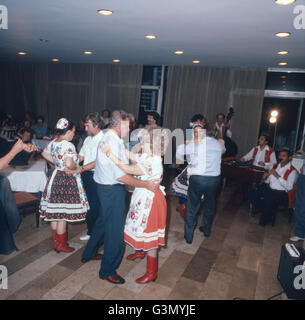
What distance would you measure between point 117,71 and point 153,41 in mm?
3816

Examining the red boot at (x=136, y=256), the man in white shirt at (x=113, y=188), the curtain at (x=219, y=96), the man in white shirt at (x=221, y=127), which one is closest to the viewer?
the man in white shirt at (x=113, y=188)

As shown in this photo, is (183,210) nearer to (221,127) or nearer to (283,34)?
(283,34)

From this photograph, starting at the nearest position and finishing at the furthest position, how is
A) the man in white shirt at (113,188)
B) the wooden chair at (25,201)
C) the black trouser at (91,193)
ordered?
the man in white shirt at (113,188), the black trouser at (91,193), the wooden chair at (25,201)

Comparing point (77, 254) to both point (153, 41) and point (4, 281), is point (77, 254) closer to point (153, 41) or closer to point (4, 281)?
point (4, 281)

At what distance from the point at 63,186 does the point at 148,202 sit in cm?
100

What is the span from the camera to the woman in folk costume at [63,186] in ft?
9.22

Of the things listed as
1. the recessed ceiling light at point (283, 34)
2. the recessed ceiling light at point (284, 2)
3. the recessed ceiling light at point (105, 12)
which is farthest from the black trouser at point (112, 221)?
the recessed ceiling light at point (283, 34)

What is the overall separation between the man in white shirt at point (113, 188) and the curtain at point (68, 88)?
19.4ft

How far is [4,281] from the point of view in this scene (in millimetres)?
2537

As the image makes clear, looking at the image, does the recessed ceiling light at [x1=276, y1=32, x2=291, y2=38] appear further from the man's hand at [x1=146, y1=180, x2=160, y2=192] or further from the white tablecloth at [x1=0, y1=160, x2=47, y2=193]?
the white tablecloth at [x1=0, y1=160, x2=47, y2=193]

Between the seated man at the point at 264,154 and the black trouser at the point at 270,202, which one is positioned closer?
the black trouser at the point at 270,202

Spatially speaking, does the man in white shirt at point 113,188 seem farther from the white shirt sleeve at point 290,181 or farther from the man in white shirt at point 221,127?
the man in white shirt at point 221,127

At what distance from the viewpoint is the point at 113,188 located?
7.86ft
